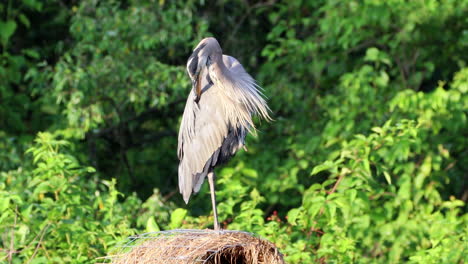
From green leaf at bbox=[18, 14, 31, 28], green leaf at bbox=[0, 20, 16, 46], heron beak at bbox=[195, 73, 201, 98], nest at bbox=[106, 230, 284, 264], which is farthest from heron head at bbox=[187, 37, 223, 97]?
green leaf at bbox=[18, 14, 31, 28]

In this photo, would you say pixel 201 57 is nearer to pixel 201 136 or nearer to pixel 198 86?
pixel 198 86

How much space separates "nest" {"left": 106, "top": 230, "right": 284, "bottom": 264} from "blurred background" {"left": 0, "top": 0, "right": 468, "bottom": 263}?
1879 millimetres

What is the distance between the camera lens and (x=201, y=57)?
509cm

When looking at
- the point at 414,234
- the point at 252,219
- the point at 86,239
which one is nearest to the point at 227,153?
the point at 252,219

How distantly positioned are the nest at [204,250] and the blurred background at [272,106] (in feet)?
6.16

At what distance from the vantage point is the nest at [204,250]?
173 inches

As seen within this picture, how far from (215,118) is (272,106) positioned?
156 inches

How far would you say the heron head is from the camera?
5074 mm

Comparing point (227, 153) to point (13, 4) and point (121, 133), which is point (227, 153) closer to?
point (121, 133)

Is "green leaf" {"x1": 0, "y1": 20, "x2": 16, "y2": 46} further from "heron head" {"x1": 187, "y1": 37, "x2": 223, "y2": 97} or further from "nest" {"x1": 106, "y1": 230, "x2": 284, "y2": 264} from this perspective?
"nest" {"x1": 106, "y1": 230, "x2": 284, "y2": 264}

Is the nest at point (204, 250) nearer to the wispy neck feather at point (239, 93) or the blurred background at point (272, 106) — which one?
the wispy neck feather at point (239, 93)

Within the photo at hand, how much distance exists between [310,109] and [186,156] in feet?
12.8

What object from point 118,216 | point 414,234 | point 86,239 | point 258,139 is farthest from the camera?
point 258,139

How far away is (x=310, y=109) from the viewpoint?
948 centimetres
